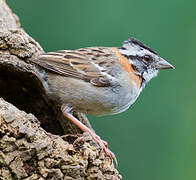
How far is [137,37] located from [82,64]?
4.38 feet

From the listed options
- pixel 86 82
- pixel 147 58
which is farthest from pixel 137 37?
pixel 86 82

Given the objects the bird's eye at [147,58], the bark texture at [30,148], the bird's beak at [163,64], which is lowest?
the bark texture at [30,148]

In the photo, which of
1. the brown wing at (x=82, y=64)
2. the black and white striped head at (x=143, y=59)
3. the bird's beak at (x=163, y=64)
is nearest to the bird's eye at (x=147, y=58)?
the black and white striped head at (x=143, y=59)

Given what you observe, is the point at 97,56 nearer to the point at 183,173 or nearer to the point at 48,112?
the point at 48,112

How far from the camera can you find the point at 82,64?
458cm

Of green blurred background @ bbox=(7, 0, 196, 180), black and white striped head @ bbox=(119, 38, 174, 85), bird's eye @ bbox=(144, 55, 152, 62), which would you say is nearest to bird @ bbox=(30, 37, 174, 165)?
black and white striped head @ bbox=(119, 38, 174, 85)

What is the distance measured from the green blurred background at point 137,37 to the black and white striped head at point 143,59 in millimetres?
570

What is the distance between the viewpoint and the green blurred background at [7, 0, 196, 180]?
17.9 ft

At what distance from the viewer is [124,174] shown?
550 cm

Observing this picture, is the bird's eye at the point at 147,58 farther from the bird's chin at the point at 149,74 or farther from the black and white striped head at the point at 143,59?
the bird's chin at the point at 149,74

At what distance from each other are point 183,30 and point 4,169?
3.61m

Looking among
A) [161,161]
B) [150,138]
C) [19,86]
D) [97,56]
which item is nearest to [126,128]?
[150,138]

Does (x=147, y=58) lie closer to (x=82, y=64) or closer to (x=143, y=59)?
(x=143, y=59)

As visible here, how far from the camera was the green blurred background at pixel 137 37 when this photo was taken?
547cm
